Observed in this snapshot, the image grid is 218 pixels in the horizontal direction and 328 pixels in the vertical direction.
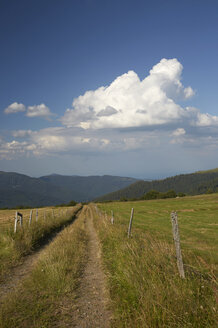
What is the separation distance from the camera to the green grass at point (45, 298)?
4726 mm

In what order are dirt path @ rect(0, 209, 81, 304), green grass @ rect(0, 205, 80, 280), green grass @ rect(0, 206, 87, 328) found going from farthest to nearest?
green grass @ rect(0, 205, 80, 280), dirt path @ rect(0, 209, 81, 304), green grass @ rect(0, 206, 87, 328)

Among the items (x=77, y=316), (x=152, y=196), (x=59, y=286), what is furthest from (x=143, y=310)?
(x=152, y=196)

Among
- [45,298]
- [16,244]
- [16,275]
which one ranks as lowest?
[16,275]

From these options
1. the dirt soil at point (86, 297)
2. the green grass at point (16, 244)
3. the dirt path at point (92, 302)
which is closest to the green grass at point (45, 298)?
the dirt soil at point (86, 297)

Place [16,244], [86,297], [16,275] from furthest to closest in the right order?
[16,244] → [16,275] → [86,297]

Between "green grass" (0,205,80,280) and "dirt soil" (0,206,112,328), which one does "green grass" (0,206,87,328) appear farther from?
"green grass" (0,205,80,280)

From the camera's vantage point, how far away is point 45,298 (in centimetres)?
580

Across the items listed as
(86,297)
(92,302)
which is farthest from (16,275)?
(92,302)

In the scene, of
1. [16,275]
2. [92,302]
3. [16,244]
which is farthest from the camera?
[16,244]

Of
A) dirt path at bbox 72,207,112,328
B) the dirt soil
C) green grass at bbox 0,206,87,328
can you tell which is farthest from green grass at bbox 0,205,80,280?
dirt path at bbox 72,207,112,328

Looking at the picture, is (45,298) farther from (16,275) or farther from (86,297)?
(16,275)

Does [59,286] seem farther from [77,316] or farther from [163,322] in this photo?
[163,322]

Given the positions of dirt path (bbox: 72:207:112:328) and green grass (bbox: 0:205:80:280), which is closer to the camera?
dirt path (bbox: 72:207:112:328)

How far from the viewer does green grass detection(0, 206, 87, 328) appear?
4726 mm
